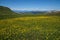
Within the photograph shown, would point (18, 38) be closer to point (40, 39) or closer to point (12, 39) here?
point (12, 39)

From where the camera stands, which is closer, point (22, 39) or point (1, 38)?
point (22, 39)

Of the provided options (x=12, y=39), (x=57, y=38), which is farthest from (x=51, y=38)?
(x=12, y=39)

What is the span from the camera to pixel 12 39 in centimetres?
1585

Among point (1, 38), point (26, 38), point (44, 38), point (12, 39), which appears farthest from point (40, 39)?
point (1, 38)

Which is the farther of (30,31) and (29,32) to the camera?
(30,31)

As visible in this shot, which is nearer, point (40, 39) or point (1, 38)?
point (40, 39)

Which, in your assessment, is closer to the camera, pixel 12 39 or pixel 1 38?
pixel 12 39

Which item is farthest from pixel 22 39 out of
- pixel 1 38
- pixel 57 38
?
pixel 57 38

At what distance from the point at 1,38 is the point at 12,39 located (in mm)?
1896

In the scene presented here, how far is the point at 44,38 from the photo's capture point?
634 inches

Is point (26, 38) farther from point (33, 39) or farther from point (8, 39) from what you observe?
point (8, 39)

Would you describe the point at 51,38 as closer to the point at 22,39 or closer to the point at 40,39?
the point at 40,39

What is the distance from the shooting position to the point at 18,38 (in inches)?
633

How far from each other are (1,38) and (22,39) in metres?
3.09
